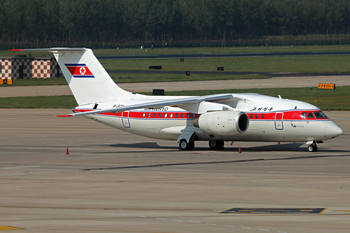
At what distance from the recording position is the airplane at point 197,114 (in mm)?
31172

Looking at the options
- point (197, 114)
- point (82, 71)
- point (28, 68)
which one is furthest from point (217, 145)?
point (28, 68)

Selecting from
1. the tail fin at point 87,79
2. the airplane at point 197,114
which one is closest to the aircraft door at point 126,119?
the airplane at point 197,114

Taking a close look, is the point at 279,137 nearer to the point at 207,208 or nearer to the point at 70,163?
the point at 70,163

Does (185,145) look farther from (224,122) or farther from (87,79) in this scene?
(87,79)

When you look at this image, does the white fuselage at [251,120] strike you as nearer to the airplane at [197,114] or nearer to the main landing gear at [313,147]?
the airplane at [197,114]

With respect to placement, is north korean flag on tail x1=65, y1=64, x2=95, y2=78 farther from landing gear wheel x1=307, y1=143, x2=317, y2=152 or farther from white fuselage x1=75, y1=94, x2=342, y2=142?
landing gear wheel x1=307, y1=143, x2=317, y2=152

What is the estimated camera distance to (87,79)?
3562 cm

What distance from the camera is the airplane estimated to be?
31.2 meters

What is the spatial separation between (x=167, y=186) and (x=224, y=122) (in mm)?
10805

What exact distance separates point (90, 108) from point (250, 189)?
1645 cm

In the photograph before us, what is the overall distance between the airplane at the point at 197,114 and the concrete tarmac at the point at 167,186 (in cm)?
110

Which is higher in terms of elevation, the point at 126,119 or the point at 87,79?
the point at 87,79

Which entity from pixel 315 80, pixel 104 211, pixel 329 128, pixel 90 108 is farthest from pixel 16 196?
pixel 315 80

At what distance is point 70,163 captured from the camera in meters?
28.0
